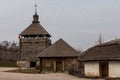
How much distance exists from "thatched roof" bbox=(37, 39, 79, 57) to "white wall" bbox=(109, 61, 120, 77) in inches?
595

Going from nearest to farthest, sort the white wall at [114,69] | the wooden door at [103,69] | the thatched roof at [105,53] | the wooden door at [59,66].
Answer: the white wall at [114,69], the thatched roof at [105,53], the wooden door at [103,69], the wooden door at [59,66]

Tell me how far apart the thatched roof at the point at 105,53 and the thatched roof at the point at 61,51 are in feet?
34.3

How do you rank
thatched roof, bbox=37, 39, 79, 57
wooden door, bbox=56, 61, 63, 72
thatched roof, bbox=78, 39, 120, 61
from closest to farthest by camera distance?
thatched roof, bbox=78, 39, 120, 61 < thatched roof, bbox=37, 39, 79, 57 < wooden door, bbox=56, 61, 63, 72

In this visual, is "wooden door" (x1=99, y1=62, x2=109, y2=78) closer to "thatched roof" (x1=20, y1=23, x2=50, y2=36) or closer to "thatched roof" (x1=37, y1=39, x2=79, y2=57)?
"thatched roof" (x1=37, y1=39, x2=79, y2=57)

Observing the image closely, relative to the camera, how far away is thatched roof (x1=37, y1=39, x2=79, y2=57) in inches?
1889

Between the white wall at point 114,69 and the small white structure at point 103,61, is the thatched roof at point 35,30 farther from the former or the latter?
the white wall at point 114,69

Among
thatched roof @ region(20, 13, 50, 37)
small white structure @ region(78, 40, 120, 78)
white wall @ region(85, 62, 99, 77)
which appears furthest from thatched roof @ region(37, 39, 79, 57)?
thatched roof @ region(20, 13, 50, 37)

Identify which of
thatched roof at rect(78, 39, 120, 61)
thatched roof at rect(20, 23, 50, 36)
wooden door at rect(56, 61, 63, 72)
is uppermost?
thatched roof at rect(20, 23, 50, 36)

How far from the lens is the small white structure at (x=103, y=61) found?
3225 cm

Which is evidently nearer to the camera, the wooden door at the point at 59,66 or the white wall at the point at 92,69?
the white wall at the point at 92,69

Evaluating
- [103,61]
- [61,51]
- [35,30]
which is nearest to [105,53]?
[103,61]

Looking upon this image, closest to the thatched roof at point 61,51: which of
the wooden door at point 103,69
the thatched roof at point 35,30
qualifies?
the wooden door at point 103,69

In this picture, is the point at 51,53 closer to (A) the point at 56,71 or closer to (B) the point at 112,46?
(A) the point at 56,71

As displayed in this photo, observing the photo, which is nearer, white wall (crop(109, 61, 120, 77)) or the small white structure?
white wall (crop(109, 61, 120, 77))
